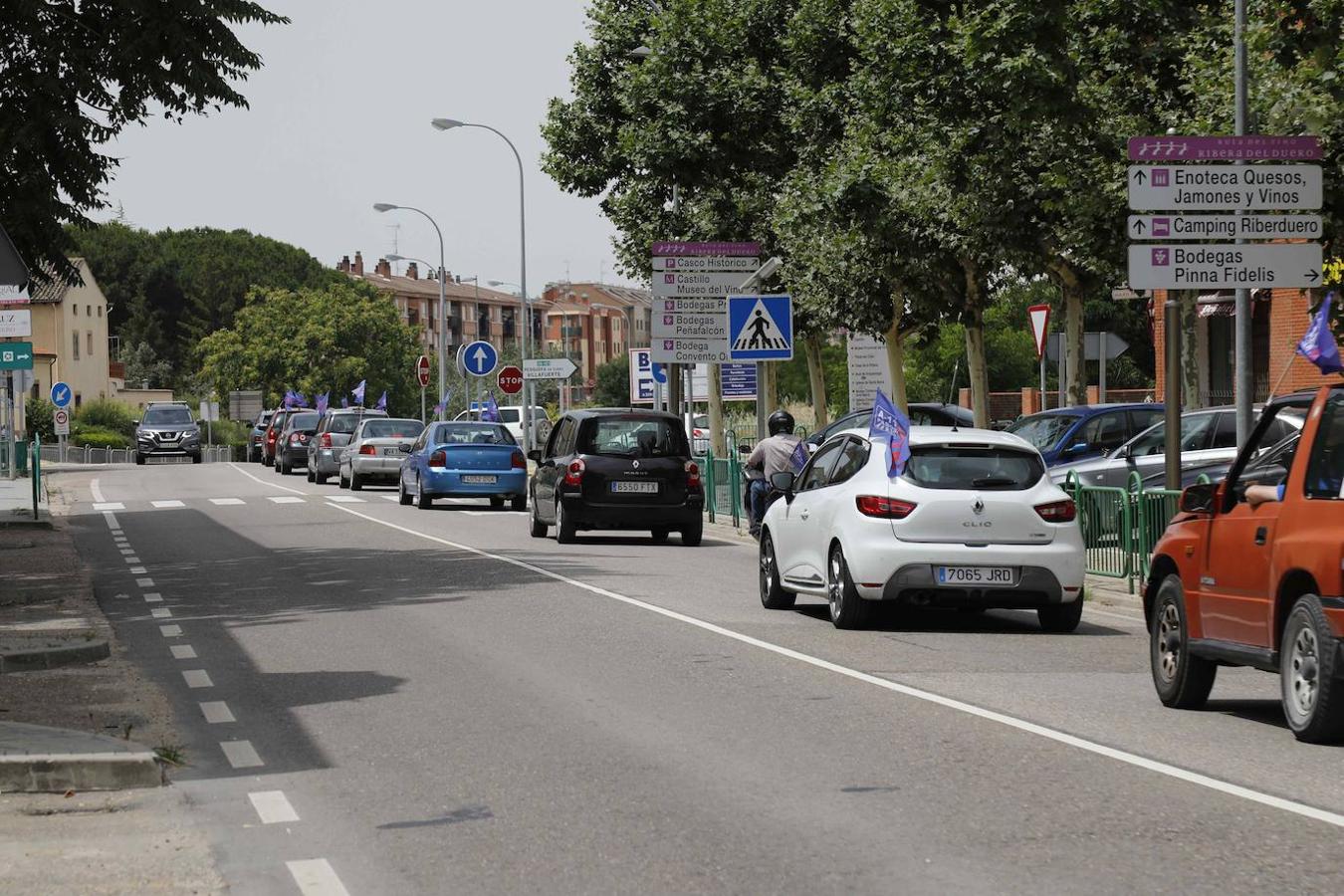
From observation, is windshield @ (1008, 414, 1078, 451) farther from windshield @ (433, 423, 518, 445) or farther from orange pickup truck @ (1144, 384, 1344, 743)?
orange pickup truck @ (1144, 384, 1344, 743)

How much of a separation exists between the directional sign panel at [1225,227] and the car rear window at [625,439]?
9981 millimetres

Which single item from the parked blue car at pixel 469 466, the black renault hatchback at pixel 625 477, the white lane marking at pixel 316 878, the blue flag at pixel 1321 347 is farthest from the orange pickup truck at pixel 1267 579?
the parked blue car at pixel 469 466

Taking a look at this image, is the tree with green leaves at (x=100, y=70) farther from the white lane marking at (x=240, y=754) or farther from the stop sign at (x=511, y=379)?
the stop sign at (x=511, y=379)

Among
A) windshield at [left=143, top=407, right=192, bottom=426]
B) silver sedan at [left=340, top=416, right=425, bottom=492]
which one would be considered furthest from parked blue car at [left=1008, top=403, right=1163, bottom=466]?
windshield at [left=143, top=407, right=192, bottom=426]

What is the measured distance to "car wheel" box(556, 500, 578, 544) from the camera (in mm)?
26484

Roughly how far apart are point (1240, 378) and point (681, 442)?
9.32 metres

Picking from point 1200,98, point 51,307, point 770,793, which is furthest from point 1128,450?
point 51,307

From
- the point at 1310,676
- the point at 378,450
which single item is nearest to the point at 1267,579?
the point at 1310,676

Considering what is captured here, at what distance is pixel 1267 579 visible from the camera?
1019cm

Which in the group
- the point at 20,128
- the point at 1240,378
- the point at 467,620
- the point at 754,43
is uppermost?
the point at 754,43

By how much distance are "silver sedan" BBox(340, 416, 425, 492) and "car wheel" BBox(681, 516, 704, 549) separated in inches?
740

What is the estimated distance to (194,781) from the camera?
8961 millimetres

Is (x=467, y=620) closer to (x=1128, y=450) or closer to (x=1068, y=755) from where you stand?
(x=1068, y=755)

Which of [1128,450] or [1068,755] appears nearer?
[1068,755]
